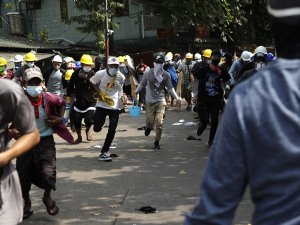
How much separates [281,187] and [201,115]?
7.73m

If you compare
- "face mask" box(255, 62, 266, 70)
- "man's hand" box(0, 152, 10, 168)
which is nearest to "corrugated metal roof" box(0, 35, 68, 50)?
"face mask" box(255, 62, 266, 70)

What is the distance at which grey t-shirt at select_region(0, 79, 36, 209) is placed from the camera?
2613 mm

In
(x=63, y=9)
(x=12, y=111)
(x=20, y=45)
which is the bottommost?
(x=20, y=45)

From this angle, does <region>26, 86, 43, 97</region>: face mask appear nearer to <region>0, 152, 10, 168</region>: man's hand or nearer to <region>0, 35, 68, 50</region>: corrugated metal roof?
<region>0, 152, 10, 168</region>: man's hand

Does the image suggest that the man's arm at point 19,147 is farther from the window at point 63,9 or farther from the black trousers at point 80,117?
the window at point 63,9

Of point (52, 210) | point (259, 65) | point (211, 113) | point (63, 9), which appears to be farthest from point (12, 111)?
point (63, 9)

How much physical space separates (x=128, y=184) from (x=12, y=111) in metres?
4.14

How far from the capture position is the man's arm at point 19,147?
257 cm

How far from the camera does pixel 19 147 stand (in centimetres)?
268

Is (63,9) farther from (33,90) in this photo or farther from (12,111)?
(12,111)

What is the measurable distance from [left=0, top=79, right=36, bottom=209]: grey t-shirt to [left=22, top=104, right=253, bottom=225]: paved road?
265 cm

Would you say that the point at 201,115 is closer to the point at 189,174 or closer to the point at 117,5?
the point at 189,174

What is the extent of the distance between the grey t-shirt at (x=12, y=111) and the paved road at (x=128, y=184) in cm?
265

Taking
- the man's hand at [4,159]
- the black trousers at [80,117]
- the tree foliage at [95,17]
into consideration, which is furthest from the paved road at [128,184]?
the tree foliage at [95,17]
